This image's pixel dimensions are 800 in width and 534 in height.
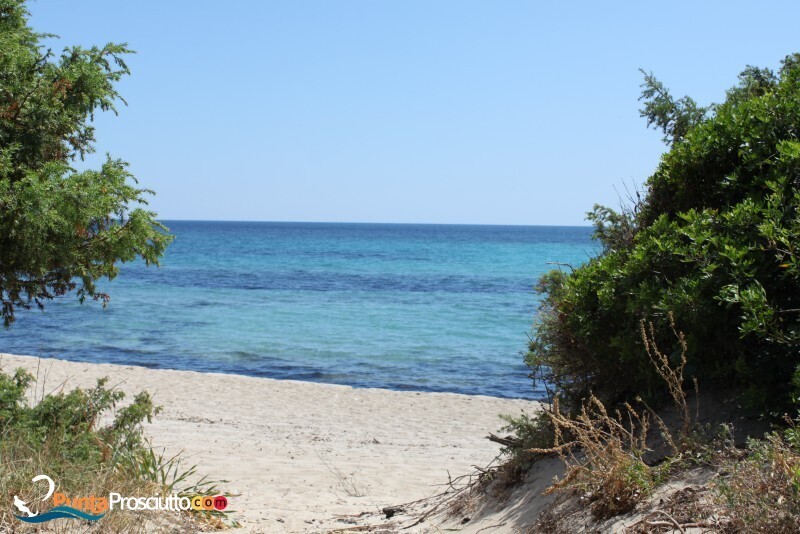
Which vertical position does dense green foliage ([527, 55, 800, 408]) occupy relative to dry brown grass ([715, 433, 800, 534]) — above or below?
above

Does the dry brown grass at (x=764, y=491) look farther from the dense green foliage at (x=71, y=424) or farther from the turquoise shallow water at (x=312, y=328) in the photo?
the dense green foliage at (x=71, y=424)

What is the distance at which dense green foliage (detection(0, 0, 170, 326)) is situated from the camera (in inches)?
211

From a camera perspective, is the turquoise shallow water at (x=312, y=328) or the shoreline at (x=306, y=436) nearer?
the shoreline at (x=306, y=436)

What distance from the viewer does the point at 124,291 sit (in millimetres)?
37062

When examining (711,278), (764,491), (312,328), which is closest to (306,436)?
(711,278)

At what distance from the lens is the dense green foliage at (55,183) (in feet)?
17.6

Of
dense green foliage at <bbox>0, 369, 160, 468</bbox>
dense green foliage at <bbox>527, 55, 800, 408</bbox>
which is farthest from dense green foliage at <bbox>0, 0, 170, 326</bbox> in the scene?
dense green foliage at <bbox>527, 55, 800, 408</bbox>

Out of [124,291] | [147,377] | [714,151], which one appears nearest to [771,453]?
[714,151]

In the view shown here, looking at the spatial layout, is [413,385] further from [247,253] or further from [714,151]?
[247,253]

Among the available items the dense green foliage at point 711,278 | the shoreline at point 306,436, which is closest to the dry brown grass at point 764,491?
the dense green foliage at point 711,278

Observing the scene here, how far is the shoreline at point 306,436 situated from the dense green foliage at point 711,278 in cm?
286

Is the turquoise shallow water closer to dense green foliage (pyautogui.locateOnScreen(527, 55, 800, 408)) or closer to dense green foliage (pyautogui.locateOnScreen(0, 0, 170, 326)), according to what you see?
dense green foliage (pyautogui.locateOnScreen(527, 55, 800, 408))

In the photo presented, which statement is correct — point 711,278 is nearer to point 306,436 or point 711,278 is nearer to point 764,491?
point 764,491

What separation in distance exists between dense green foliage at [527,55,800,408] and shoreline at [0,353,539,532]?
2.86 metres
